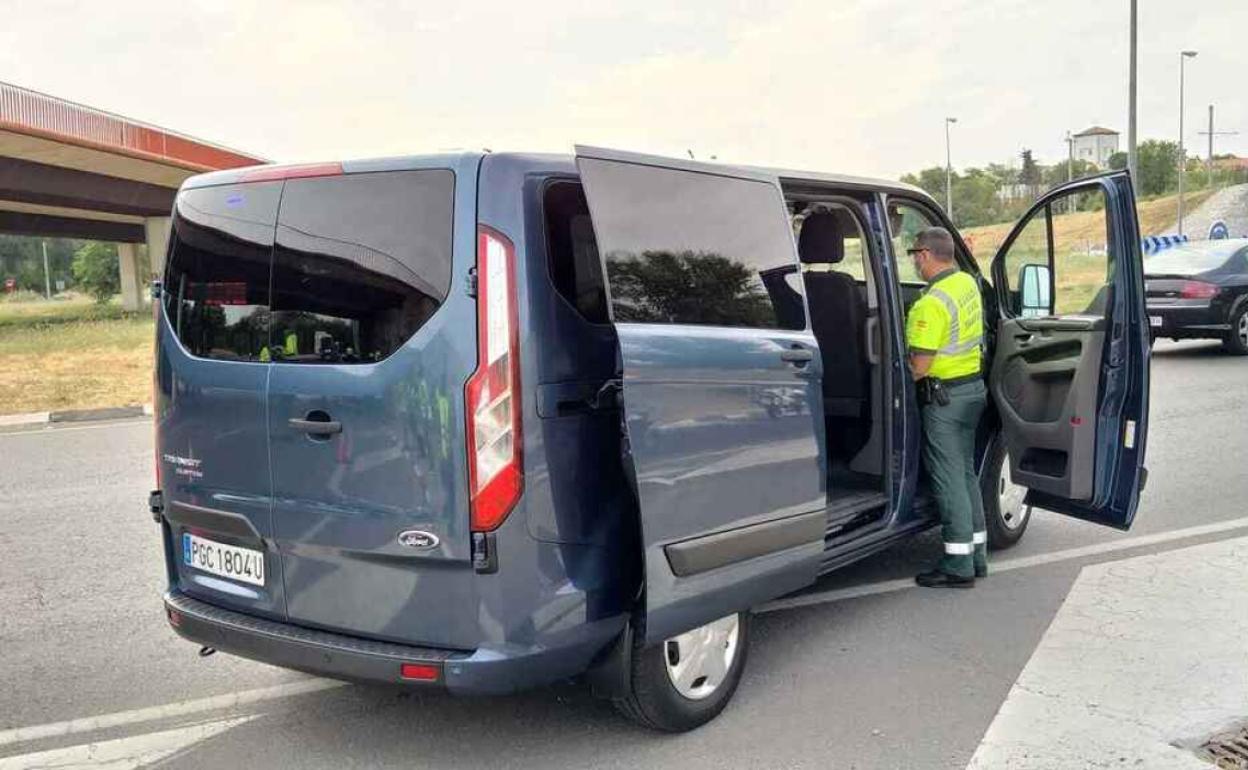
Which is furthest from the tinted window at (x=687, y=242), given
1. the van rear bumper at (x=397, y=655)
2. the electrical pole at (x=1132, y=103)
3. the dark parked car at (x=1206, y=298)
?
the electrical pole at (x=1132, y=103)

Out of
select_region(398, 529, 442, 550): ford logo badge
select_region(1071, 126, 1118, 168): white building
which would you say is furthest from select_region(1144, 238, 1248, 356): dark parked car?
select_region(1071, 126, 1118, 168): white building

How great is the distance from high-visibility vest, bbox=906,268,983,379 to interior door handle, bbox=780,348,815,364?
1144 mm

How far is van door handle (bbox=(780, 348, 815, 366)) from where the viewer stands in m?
3.69

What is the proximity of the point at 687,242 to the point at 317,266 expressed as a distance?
1.20m

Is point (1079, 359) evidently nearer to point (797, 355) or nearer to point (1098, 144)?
point (797, 355)

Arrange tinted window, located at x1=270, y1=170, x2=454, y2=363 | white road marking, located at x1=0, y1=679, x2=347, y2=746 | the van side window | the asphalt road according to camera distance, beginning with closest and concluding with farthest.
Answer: tinted window, located at x1=270, y1=170, x2=454, y2=363 → the van side window → the asphalt road → white road marking, located at x1=0, y1=679, x2=347, y2=746

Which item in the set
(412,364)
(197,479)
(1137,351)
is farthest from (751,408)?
(1137,351)

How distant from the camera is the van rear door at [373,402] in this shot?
2932mm

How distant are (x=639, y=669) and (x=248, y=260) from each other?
5.99ft

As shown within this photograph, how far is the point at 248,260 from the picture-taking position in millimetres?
3359

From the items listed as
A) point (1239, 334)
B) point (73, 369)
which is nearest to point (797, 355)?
point (1239, 334)

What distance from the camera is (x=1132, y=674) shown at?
3.94 metres

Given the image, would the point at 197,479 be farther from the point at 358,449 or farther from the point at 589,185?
the point at 589,185

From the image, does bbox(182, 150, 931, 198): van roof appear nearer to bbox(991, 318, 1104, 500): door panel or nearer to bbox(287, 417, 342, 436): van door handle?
bbox(287, 417, 342, 436): van door handle
